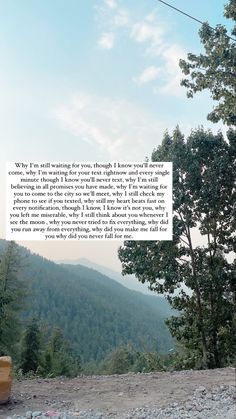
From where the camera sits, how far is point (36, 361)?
3984 cm

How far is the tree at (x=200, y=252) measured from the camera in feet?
63.4

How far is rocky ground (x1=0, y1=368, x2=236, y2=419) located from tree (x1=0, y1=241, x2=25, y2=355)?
19.0 m

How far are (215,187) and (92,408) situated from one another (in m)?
11.4

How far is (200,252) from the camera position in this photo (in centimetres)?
1994

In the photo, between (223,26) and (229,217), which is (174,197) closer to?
(229,217)

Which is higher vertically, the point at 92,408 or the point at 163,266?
the point at 163,266

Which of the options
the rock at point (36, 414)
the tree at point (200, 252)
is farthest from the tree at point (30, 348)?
the rock at point (36, 414)

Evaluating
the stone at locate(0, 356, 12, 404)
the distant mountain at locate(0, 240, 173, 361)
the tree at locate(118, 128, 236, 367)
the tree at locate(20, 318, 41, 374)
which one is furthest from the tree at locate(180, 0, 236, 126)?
the distant mountain at locate(0, 240, 173, 361)

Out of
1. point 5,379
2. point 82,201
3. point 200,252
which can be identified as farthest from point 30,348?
point 82,201

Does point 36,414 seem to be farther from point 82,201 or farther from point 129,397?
point 82,201

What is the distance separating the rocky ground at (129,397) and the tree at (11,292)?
62.3 ft

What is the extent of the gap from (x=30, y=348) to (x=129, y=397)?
3085 centimetres

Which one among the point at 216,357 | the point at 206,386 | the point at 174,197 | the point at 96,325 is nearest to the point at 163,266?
the point at 174,197

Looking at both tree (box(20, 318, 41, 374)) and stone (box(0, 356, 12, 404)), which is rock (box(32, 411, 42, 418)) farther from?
tree (box(20, 318, 41, 374))
